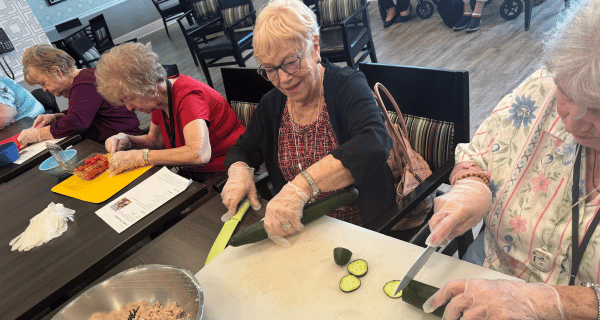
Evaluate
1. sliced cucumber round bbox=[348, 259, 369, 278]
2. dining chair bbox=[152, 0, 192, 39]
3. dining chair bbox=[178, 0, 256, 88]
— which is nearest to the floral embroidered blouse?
sliced cucumber round bbox=[348, 259, 369, 278]

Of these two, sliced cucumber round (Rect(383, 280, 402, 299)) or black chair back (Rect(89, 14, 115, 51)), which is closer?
sliced cucumber round (Rect(383, 280, 402, 299))

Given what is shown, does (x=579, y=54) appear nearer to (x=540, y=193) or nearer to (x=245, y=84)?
(x=540, y=193)

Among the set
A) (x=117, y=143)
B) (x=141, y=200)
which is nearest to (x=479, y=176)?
(x=141, y=200)

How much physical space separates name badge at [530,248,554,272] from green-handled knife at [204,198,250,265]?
2.72ft

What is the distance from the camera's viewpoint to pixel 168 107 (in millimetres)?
1884

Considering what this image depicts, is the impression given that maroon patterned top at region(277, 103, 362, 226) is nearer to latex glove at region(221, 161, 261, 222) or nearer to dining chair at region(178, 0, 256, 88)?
latex glove at region(221, 161, 261, 222)

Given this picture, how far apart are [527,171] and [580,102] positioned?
0.29m

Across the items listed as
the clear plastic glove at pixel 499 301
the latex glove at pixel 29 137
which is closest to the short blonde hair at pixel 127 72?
the latex glove at pixel 29 137

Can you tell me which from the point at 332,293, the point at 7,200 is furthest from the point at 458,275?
the point at 7,200

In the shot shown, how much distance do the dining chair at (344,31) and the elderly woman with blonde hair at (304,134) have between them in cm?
201

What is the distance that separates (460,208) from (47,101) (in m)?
3.73

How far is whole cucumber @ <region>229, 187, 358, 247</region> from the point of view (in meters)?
1.07

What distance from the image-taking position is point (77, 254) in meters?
1.35

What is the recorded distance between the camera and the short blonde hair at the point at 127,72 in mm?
1742
